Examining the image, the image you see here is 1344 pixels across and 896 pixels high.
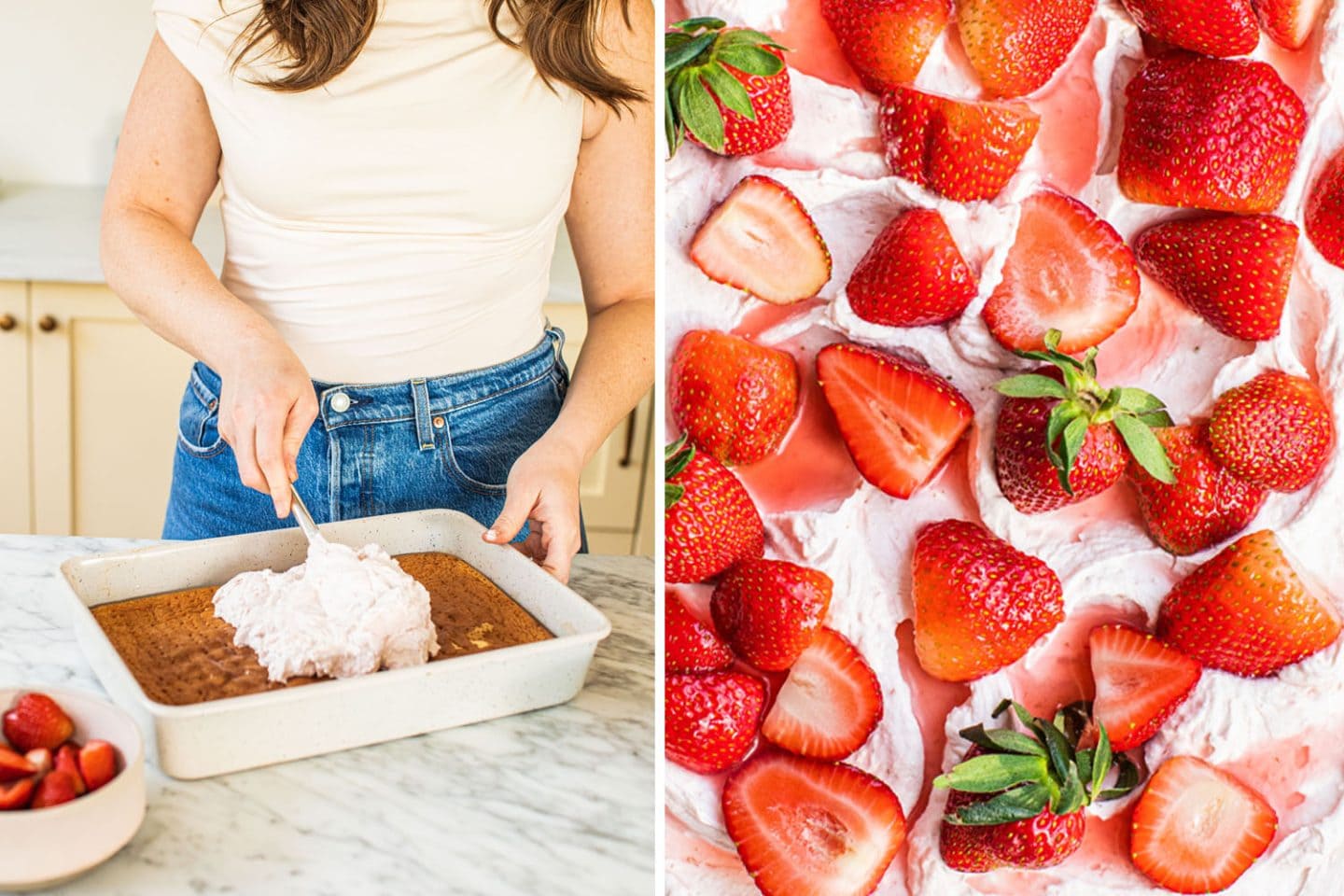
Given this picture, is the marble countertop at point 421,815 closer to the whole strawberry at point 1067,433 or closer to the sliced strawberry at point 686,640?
the sliced strawberry at point 686,640

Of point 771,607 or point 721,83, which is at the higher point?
point 721,83

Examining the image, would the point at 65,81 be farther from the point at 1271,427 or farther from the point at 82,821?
the point at 1271,427

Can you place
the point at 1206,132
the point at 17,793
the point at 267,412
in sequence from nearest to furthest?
Answer: 1. the point at 17,793
2. the point at 1206,132
3. the point at 267,412

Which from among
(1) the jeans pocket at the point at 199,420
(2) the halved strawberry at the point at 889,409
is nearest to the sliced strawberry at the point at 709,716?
(2) the halved strawberry at the point at 889,409

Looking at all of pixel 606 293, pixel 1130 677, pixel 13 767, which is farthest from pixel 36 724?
pixel 1130 677

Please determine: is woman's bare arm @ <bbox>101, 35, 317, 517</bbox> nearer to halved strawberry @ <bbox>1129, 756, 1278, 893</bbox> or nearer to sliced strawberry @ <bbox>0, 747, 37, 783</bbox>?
sliced strawberry @ <bbox>0, 747, 37, 783</bbox>

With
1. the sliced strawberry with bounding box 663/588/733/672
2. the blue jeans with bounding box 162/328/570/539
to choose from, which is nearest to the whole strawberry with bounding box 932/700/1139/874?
the sliced strawberry with bounding box 663/588/733/672
